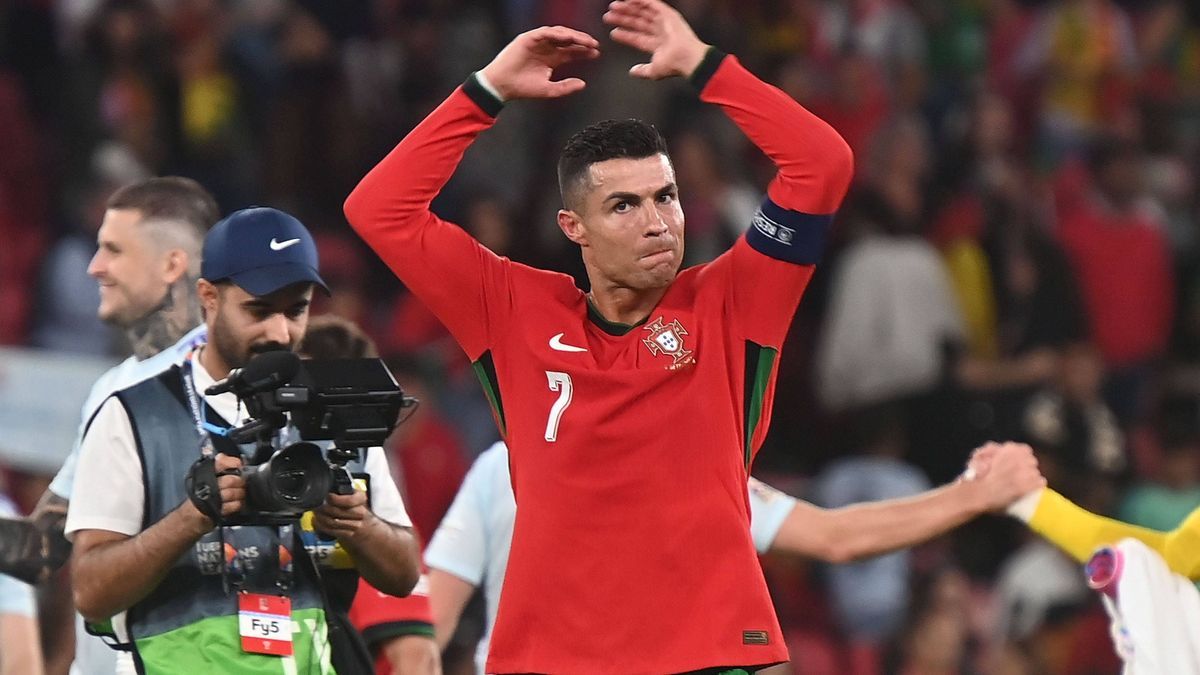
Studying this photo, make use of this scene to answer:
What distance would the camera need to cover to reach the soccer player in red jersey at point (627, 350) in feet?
13.8

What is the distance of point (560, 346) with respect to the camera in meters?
4.39

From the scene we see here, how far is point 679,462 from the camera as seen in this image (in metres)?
4.24

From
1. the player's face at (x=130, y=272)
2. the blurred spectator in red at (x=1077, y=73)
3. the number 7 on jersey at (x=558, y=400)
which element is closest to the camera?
the number 7 on jersey at (x=558, y=400)

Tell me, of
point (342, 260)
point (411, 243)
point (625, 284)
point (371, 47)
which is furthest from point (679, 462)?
point (371, 47)

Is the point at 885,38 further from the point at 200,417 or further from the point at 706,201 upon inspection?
the point at 200,417

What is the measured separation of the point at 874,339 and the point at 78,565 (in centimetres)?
645

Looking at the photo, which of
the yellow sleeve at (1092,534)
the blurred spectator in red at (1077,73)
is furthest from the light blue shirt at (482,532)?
the blurred spectator in red at (1077,73)

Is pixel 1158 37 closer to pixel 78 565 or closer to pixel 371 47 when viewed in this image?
pixel 371 47

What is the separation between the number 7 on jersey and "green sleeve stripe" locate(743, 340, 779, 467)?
0.39 meters

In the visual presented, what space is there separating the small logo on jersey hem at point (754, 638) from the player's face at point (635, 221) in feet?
2.53

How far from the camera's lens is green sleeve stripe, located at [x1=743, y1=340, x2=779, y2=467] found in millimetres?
4430

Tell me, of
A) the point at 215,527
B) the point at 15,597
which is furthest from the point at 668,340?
the point at 15,597

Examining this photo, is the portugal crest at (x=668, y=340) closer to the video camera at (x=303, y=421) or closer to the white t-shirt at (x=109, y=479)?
the video camera at (x=303, y=421)

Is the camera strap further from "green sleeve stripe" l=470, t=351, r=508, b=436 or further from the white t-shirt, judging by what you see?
"green sleeve stripe" l=470, t=351, r=508, b=436
